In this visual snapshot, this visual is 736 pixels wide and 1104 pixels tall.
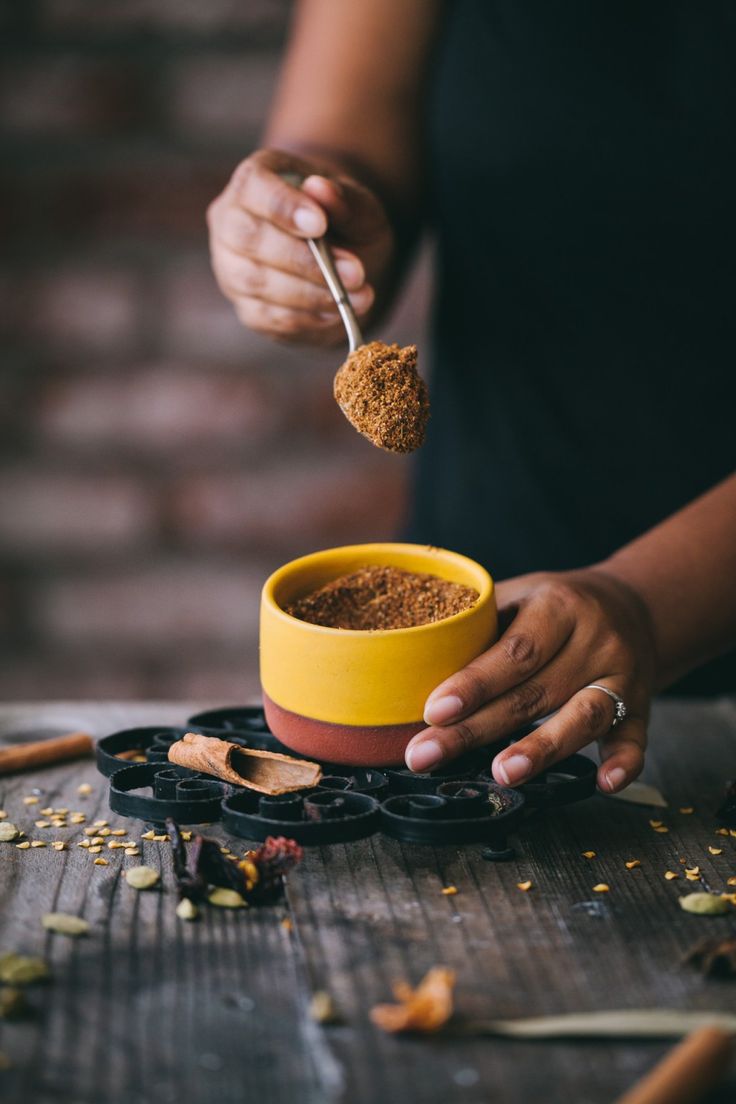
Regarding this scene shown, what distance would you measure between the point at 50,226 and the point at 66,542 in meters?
0.49

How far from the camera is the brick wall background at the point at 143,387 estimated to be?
1697mm

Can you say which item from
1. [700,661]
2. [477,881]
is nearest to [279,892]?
[477,881]

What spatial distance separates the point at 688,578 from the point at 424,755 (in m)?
0.33

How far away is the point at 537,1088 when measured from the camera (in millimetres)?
514

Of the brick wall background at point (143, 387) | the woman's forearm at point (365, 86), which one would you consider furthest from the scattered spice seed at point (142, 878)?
the brick wall background at point (143, 387)

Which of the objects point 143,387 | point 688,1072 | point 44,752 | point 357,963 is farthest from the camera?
point 143,387

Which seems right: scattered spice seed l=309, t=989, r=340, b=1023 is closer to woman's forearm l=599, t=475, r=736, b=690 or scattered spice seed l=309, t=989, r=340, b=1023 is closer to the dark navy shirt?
woman's forearm l=599, t=475, r=736, b=690

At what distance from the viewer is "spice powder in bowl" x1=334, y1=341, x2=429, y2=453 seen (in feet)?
2.65

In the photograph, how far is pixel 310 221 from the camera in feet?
3.03

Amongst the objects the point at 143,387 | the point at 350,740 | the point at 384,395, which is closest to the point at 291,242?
the point at 384,395

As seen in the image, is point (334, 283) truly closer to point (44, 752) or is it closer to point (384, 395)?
point (384, 395)

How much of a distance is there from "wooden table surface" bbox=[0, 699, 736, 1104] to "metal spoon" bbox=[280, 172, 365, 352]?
1.26 feet

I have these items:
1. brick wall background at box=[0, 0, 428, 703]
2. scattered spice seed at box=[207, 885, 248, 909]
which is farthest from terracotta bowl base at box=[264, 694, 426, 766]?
brick wall background at box=[0, 0, 428, 703]

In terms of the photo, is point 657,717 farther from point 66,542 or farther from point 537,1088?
point 66,542
